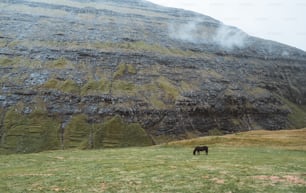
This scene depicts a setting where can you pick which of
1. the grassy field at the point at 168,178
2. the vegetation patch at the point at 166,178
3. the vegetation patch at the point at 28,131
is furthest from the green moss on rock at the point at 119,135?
the vegetation patch at the point at 166,178

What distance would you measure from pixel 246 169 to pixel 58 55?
569 feet

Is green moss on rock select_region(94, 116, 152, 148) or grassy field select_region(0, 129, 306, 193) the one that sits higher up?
grassy field select_region(0, 129, 306, 193)

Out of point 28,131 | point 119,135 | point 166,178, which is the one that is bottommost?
point 119,135

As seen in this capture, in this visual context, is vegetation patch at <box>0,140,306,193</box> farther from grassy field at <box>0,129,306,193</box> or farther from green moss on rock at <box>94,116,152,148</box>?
green moss on rock at <box>94,116,152,148</box>

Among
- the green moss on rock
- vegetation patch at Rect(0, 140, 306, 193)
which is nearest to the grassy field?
vegetation patch at Rect(0, 140, 306, 193)

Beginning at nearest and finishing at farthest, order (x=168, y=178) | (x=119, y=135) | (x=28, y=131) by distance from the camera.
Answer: (x=168, y=178), (x=28, y=131), (x=119, y=135)

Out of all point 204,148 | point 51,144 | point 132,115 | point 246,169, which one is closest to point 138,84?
point 132,115

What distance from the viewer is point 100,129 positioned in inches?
6216

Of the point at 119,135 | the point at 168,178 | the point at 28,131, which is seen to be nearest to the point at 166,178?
the point at 168,178

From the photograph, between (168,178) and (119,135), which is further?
(119,135)

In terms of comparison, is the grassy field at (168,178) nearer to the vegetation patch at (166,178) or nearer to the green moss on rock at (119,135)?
the vegetation patch at (166,178)

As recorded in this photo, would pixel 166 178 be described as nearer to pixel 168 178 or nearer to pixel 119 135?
pixel 168 178

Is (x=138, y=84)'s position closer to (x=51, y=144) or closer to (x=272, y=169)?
(x=51, y=144)

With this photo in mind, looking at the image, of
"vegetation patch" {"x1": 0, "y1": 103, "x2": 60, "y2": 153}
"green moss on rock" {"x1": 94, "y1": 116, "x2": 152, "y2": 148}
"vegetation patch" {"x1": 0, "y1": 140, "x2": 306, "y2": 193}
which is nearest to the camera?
"vegetation patch" {"x1": 0, "y1": 140, "x2": 306, "y2": 193}
